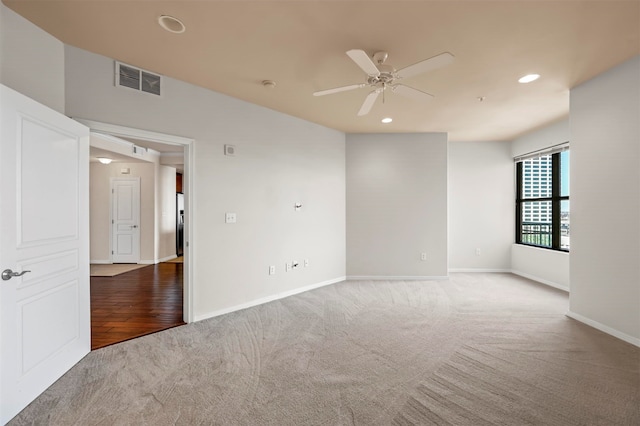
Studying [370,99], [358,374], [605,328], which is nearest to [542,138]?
[605,328]

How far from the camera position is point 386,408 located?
2.04 m

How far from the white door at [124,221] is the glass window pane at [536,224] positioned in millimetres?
8440

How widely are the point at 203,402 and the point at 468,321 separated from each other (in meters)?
2.93

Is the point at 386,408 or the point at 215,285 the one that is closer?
the point at 386,408

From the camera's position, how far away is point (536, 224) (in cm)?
589

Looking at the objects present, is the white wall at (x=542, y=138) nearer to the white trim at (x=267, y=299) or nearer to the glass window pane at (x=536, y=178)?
the glass window pane at (x=536, y=178)

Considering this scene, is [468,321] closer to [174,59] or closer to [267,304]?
[267,304]

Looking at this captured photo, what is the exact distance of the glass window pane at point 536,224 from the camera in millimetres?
5598

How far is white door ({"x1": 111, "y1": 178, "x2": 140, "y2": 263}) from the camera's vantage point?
734cm

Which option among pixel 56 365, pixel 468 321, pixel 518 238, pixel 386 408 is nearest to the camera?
pixel 386 408

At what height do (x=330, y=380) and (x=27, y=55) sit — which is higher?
(x=27, y=55)

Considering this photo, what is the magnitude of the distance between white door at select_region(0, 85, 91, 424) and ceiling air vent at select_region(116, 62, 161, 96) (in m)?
0.70

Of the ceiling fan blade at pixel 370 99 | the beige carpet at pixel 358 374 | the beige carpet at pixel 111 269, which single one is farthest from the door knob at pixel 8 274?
the beige carpet at pixel 111 269

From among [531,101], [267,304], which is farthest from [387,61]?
[267,304]
